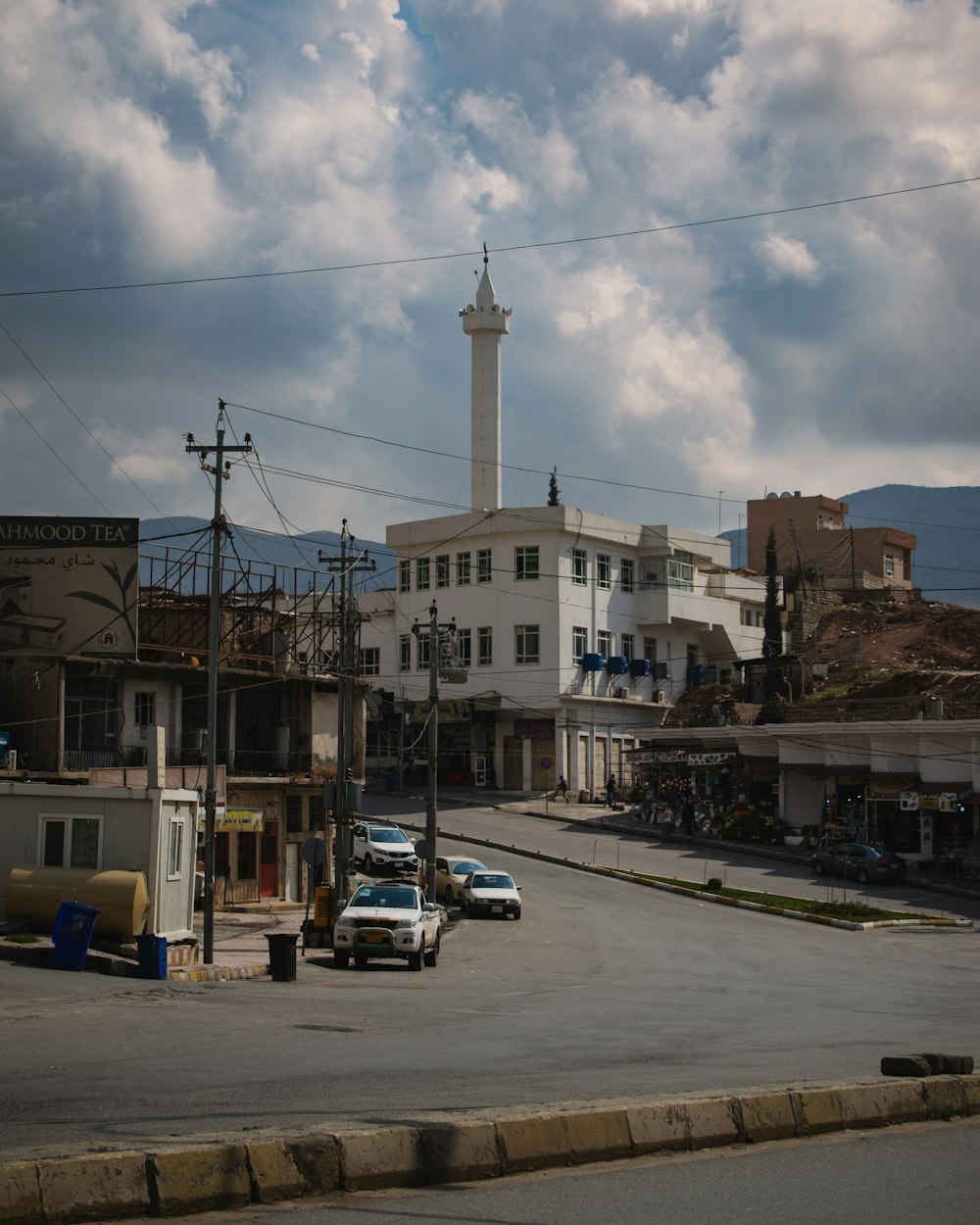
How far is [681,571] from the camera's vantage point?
264 feet

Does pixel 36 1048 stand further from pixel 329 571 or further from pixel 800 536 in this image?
pixel 800 536

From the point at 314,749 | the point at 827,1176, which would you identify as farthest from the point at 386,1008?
the point at 314,749

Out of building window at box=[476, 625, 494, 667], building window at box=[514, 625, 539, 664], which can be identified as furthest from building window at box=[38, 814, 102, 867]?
building window at box=[476, 625, 494, 667]

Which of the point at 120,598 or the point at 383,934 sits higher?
the point at 120,598

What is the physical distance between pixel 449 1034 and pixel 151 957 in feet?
28.9

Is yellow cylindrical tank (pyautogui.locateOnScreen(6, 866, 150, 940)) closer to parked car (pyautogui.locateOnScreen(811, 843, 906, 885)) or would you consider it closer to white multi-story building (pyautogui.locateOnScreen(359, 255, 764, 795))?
parked car (pyautogui.locateOnScreen(811, 843, 906, 885))

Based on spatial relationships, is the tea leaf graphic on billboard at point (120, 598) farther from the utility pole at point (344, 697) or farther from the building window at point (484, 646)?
the building window at point (484, 646)

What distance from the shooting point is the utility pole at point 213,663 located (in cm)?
2509

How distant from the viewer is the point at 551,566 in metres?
73.8

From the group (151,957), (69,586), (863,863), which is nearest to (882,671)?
(863,863)

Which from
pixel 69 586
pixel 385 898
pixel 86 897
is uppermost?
pixel 69 586

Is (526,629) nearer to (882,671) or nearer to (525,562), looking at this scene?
(525,562)

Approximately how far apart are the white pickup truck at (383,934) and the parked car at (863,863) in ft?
81.4

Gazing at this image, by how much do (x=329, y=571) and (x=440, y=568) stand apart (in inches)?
1552
